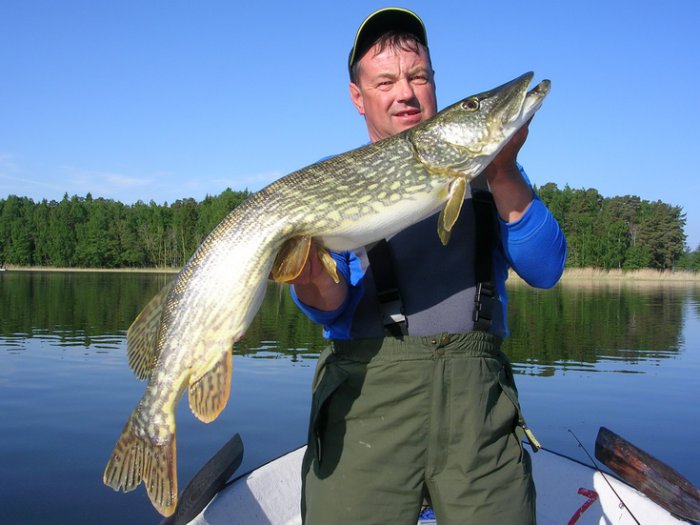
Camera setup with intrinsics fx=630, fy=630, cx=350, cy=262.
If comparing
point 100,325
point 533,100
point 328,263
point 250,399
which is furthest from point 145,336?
point 100,325

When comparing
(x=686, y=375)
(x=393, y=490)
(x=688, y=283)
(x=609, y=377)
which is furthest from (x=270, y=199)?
(x=688, y=283)

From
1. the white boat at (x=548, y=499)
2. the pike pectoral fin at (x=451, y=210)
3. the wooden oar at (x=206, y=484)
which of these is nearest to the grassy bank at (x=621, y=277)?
the white boat at (x=548, y=499)

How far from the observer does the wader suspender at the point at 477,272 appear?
2.53m

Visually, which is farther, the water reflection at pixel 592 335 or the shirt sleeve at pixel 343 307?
the water reflection at pixel 592 335

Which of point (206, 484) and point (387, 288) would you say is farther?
point (206, 484)

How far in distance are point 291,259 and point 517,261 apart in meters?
0.90

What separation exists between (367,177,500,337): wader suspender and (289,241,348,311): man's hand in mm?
167

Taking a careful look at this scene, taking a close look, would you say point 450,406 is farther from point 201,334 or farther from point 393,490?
point 201,334

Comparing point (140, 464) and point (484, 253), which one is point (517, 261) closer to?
point (484, 253)

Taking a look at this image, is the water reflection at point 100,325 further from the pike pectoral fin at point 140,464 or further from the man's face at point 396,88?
the pike pectoral fin at point 140,464

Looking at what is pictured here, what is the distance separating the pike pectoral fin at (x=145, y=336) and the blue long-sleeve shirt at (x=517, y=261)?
1.84 ft

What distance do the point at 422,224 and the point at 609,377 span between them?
36.7 ft

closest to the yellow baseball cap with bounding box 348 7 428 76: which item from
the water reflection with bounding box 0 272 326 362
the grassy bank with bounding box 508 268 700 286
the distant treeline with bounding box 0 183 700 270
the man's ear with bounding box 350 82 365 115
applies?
the man's ear with bounding box 350 82 365 115

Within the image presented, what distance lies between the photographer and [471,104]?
2602 millimetres
